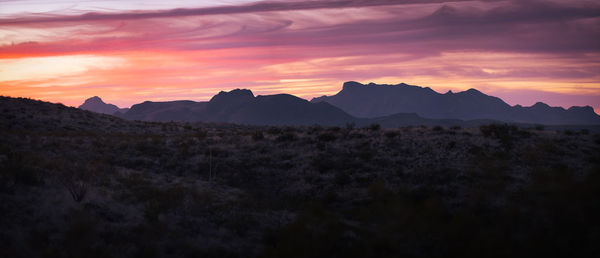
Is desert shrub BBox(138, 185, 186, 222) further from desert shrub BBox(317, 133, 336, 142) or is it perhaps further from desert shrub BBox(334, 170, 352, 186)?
desert shrub BBox(317, 133, 336, 142)

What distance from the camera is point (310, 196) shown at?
17.6m

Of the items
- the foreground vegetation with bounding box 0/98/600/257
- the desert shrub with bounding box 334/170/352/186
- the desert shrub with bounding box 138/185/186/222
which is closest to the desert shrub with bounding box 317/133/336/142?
the foreground vegetation with bounding box 0/98/600/257

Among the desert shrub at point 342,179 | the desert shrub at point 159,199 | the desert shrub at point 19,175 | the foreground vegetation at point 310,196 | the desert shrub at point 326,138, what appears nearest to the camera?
the foreground vegetation at point 310,196

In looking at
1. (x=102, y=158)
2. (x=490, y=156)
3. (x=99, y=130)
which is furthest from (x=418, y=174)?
(x=99, y=130)

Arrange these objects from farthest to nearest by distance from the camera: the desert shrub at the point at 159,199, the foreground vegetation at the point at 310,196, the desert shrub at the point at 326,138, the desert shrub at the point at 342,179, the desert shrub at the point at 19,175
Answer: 1. the desert shrub at the point at 326,138
2. the desert shrub at the point at 342,179
3. the desert shrub at the point at 19,175
4. the desert shrub at the point at 159,199
5. the foreground vegetation at the point at 310,196

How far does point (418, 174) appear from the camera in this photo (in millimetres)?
18625

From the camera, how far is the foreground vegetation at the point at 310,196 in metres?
8.78

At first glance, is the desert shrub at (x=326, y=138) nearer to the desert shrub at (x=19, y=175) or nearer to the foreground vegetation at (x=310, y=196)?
the foreground vegetation at (x=310, y=196)

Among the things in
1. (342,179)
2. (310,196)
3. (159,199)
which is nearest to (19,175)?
(159,199)

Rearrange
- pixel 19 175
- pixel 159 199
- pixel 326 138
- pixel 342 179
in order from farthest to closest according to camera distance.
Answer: pixel 326 138 → pixel 342 179 → pixel 159 199 → pixel 19 175

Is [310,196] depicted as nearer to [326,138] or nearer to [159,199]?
[159,199]

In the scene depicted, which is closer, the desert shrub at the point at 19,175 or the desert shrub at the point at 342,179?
the desert shrub at the point at 19,175

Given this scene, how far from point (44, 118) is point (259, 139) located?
27.3 meters

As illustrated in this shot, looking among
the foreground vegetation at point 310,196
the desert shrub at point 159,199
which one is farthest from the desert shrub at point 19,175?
the desert shrub at point 159,199
